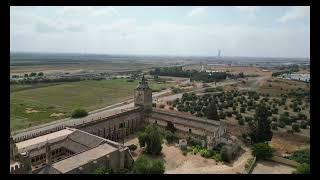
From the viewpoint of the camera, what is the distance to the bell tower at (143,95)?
4112 cm

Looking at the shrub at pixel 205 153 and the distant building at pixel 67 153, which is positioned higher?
the distant building at pixel 67 153

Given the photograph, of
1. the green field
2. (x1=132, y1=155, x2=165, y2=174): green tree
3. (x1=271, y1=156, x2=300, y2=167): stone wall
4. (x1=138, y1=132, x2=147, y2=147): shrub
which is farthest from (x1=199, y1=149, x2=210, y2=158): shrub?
the green field

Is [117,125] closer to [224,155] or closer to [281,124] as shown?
[224,155]

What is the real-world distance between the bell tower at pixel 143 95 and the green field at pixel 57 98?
47.6ft

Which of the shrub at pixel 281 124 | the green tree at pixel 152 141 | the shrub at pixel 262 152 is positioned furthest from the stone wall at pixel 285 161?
the shrub at pixel 281 124

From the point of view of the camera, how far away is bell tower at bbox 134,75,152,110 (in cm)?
4112

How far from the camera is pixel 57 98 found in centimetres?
6625

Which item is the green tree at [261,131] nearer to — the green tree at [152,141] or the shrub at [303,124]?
the green tree at [152,141]

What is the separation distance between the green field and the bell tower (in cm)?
1451
